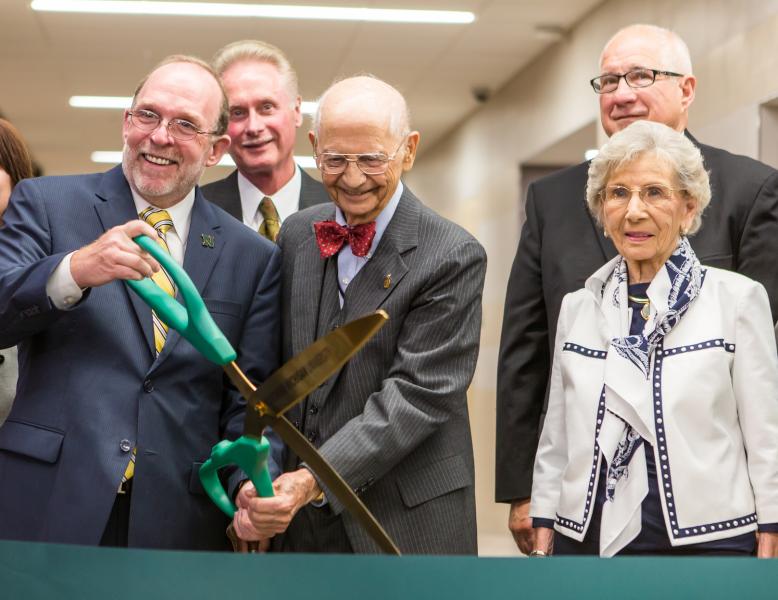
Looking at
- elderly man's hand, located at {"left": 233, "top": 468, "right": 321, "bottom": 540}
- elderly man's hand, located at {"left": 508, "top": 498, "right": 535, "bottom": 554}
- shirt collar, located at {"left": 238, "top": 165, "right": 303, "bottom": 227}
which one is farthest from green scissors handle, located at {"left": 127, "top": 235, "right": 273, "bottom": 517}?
shirt collar, located at {"left": 238, "top": 165, "right": 303, "bottom": 227}

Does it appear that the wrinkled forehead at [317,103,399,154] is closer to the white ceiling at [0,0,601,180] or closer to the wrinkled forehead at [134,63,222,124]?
the wrinkled forehead at [134,63,222,124]

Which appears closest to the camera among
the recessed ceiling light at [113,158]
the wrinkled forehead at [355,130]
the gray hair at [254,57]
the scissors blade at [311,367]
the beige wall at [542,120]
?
the scissors blade at [311,367]

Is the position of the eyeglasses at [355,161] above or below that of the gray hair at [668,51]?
below

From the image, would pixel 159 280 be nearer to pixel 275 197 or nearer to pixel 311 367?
pixel 311 367

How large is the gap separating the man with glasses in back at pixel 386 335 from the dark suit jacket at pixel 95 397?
0.52 ft

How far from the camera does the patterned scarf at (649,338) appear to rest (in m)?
1.91

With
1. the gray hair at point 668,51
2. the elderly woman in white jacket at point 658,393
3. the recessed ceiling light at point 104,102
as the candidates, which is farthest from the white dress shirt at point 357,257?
the recessed ceiling light at point 104,102

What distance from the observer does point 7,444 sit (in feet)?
6.11

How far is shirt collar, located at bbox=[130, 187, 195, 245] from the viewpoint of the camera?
2061 mm

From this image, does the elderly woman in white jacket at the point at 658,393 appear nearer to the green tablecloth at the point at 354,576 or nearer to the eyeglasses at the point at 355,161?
the eyeglasses at the point at 355,161

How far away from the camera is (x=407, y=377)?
1933 millimetres

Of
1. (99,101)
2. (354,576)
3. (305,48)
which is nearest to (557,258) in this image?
(354,576)

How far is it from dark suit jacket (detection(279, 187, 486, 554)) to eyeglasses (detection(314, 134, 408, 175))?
13 cm

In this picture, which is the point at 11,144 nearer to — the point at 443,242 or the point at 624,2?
the point at 443,242
